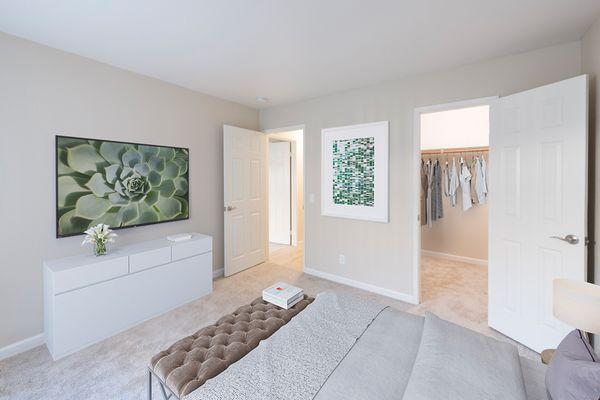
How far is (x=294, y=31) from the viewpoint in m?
1.99

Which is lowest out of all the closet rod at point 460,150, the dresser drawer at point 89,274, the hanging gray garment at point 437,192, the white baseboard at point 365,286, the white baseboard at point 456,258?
the white baseboard at point 365,286

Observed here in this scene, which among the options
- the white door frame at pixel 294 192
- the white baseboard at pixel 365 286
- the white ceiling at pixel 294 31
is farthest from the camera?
the white door frame at pixel 294 192

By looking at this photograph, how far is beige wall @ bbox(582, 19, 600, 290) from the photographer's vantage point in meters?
1.80

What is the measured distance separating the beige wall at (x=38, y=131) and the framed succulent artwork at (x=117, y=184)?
9 centimetres

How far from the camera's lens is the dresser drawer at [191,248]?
282cm

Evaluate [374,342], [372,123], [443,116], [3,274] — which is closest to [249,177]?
[372,123]

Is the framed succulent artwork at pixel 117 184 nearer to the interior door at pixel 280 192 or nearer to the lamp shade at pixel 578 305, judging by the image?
the interior door at pixel 280 192

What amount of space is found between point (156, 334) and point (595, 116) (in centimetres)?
373

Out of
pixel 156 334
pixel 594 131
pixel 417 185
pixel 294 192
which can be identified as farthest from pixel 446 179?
pixel 156 334

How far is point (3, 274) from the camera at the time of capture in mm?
2045

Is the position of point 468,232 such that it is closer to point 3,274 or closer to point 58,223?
point 58,223

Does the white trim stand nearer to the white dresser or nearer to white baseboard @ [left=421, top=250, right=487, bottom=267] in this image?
the white dresser

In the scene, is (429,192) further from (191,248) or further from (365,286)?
A: (191,248)

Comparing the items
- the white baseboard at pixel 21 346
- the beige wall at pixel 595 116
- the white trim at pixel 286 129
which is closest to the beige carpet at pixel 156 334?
the white baseboard at pixel 21 346
